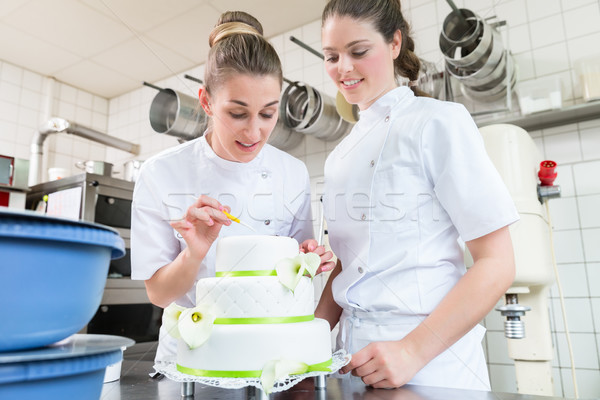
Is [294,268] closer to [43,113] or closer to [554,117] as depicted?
[554,117]

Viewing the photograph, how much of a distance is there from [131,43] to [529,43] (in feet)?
5.16

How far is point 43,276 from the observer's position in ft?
1.00

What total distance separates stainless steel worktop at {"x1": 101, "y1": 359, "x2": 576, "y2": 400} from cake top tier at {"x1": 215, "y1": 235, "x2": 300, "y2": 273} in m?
0.18

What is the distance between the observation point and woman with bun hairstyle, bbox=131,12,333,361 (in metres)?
0.87

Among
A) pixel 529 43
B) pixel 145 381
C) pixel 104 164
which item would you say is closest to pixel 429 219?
pixel 145 381

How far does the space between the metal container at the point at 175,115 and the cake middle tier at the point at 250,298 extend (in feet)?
4.37

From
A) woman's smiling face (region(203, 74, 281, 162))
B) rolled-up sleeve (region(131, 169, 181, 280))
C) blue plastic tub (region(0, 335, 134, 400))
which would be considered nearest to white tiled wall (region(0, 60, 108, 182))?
rolled-up sleeve (region(131, 169, 181, 280))

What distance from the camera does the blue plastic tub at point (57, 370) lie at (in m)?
0.29

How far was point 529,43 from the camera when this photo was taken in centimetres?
179

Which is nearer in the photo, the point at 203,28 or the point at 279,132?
the point at 203,28

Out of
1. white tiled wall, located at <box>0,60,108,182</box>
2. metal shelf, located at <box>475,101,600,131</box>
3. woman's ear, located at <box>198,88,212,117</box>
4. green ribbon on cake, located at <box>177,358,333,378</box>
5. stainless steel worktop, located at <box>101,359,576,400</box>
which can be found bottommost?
stainless steel worktop, located at <box>101,359,576,400</box>

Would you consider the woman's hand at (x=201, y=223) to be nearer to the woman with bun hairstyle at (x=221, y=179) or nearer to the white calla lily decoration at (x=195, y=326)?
the woman with bun hairstyle at (x=221, y=179)

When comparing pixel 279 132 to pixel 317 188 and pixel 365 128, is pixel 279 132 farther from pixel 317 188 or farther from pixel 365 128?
pixel 365 128

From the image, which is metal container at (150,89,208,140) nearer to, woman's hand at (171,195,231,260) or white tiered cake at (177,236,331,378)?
woman's hand at (171,195,231,260)
